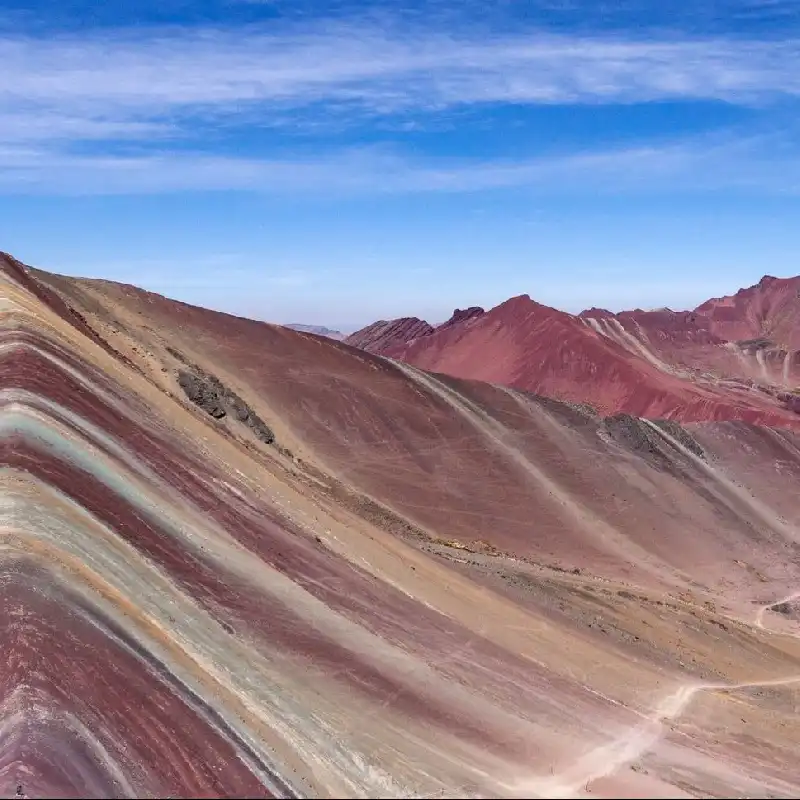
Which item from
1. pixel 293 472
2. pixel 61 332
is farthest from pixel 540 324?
pixel 61 332

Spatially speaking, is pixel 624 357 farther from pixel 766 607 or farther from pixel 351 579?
pixel 351 579

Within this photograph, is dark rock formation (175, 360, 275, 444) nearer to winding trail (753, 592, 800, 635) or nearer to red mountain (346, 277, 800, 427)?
winding trail (753, 592, 800, 635)

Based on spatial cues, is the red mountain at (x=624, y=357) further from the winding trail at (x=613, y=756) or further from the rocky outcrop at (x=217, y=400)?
the winding trail at (x=613, y=756)

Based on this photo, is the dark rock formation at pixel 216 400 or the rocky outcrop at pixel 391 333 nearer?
the dark rock formation at pixel 216 400

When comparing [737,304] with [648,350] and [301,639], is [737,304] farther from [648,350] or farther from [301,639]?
[301,639]

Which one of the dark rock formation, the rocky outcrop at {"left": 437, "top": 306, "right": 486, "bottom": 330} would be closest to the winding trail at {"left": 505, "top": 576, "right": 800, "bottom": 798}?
the dark rock formation

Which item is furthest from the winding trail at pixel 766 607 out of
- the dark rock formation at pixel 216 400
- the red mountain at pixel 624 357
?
the red mountain at pixel 624 357

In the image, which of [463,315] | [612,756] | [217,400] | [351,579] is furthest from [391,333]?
[612,756]
